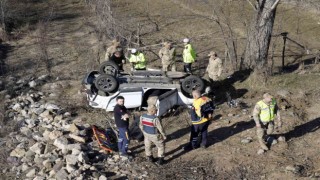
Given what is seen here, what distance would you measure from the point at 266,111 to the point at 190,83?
2.68m

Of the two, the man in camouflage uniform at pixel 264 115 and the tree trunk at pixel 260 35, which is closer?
the man in camouflage uniform at pixel 264 115

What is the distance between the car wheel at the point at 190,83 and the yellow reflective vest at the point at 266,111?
2502mm

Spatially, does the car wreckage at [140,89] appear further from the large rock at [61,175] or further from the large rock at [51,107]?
the large rock at [61,175]

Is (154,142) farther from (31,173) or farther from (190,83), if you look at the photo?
(190,83)

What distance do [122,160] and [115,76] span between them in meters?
2.95

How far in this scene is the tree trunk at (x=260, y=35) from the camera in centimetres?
1248

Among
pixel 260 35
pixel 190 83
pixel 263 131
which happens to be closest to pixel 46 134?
pixel 190 83

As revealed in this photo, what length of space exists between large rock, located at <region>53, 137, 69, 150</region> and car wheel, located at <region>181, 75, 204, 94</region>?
10.3 feet

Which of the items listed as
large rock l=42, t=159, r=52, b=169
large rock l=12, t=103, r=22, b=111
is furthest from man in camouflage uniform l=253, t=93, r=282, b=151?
large rock l=12, t=103, r=22, b=111

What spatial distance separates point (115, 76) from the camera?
36.6 feet

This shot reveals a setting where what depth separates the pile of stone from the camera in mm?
8258

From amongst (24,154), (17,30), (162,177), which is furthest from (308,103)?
(17,30)

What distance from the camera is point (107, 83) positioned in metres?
10.8

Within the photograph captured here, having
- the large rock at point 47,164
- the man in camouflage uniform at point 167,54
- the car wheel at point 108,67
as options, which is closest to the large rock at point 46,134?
the large rock at point 47,164
